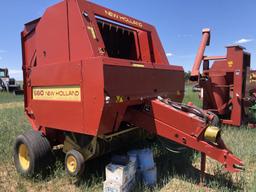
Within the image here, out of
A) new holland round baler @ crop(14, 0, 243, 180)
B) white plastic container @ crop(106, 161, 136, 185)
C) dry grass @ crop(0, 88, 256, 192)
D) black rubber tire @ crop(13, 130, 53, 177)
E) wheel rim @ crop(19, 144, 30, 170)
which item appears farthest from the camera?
wheel rim @ crop(19, 144, 30, 170)

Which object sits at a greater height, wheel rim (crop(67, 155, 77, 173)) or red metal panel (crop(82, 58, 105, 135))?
red metal panel (crop(82, 58, 105, 135))

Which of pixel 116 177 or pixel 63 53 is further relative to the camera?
pixel 63 53

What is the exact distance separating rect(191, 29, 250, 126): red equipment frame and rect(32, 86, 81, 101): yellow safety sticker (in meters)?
3.51

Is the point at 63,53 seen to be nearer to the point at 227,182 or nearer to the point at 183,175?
the point at 183,175

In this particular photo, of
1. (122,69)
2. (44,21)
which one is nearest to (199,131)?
(122,69)

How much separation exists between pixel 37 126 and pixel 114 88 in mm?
1556

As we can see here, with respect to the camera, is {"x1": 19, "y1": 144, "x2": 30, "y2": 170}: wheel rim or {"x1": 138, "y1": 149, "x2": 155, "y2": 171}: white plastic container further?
{"x1": 19, "y1": 144, "x2": 30, "y2": 170}: wheel rim

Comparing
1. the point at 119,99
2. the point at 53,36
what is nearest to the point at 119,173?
the point at 119,99

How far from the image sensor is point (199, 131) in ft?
9.33

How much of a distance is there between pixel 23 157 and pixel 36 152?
17.6 inches

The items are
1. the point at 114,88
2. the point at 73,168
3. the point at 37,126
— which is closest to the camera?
the point at 114,88

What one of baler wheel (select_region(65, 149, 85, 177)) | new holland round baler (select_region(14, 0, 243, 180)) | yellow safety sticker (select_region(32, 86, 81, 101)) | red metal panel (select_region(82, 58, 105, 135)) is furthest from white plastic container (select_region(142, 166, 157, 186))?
yellow safety sticker (select_region(32, 86, 81, 101))

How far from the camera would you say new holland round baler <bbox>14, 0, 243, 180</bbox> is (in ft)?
9.04

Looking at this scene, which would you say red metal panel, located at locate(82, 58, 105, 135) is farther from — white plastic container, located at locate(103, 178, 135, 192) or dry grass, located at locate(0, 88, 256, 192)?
dry grass, located at locate(0, 88, 256, 192)
